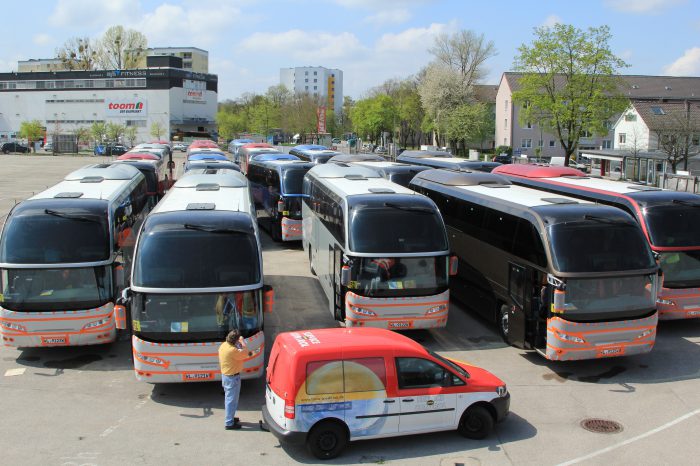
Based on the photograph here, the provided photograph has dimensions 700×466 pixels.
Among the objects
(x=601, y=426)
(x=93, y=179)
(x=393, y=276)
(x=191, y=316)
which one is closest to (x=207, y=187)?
(x=93, y=179)

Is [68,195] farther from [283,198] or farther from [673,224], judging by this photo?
[673,224]

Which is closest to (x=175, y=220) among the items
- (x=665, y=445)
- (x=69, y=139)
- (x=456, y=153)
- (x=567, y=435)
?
(x=567, y=435)

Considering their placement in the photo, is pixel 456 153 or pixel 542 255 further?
pixel 456 153

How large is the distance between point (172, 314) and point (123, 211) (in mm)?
5674

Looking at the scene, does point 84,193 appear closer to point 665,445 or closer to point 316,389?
point 316,389

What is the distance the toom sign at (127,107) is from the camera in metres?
115

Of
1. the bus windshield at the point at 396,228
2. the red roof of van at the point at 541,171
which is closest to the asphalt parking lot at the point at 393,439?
the bus windshield at the point at 396,228

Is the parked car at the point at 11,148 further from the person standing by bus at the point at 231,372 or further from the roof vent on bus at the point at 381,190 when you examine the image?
the person standing by bus at the point at 231,372

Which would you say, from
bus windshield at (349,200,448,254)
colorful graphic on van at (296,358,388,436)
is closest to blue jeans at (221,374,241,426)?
colorful graphic on van at (296,358,388,436)

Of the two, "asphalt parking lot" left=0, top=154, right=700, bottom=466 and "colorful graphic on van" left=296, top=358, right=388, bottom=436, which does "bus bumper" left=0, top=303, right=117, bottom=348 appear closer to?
"asphalt parking lot" left=0, top=154, right=700, bottom=466

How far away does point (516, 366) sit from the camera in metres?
13.1

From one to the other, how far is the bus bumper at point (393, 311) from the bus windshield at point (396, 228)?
0.99m

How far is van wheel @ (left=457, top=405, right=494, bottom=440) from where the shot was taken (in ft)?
31.9

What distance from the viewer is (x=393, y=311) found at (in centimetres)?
1362
